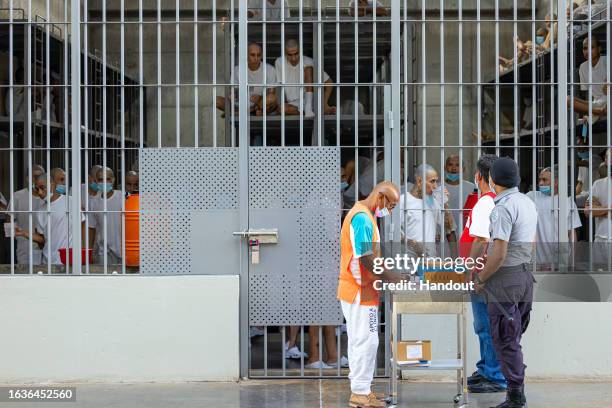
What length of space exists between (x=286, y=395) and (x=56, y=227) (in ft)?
8.41

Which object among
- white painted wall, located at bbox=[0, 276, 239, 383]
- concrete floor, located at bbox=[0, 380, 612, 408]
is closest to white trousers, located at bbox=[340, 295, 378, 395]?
concrete floor, located at bbox=[0, 380, 612, 408]

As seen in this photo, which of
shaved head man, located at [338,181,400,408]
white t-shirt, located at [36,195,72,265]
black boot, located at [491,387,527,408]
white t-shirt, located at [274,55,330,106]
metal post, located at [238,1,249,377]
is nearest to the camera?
black boot, located at [491,387,527,408]

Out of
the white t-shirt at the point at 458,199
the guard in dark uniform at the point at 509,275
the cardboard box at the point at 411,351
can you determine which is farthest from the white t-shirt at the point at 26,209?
the guard in dark uniform at the point at 509,275

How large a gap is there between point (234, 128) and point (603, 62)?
3484 millimetres

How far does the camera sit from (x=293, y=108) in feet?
26.7

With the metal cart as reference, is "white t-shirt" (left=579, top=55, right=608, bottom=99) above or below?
above

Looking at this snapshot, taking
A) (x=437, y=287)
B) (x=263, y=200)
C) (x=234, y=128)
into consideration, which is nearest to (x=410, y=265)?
(x=437, y=287)

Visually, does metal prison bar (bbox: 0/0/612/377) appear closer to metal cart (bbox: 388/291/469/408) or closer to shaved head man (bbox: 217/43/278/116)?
shaved head man (bbox: 217/43/278/116)

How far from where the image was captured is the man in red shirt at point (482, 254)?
7.24 metres

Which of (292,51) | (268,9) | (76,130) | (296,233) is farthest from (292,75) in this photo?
(76,130)

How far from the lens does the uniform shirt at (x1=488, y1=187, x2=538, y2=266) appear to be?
6.79 m

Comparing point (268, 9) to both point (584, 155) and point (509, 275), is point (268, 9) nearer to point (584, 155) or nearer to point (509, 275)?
point (584, 155)

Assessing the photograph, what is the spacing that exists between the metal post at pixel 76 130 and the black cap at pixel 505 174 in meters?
3.61

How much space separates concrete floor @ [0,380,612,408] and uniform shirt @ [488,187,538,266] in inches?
48.8
